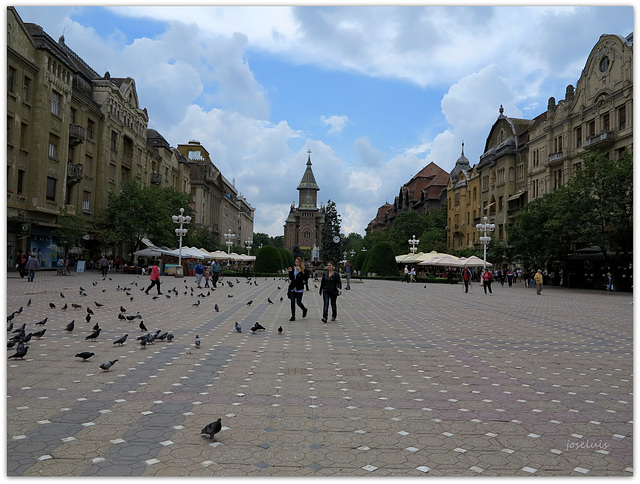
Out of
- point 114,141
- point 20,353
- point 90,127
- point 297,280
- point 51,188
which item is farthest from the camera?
point 114,141

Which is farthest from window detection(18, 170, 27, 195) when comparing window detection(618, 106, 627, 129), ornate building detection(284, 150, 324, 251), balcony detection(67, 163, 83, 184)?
ornate building detection(284, 150, 324, 251)

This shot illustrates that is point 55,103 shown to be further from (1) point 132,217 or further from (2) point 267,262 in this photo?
(2) point 267,262

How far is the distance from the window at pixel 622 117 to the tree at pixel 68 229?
133 ft

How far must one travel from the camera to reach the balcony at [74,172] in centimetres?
4266

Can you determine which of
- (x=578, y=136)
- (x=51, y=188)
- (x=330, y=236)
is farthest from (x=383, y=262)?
(x=51, y=188)

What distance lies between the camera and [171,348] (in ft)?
32.1

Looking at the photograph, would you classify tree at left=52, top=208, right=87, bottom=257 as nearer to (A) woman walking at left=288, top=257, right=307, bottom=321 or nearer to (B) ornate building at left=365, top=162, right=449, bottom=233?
(A) woman walking at left=288, top=257, right=307, bottom=321

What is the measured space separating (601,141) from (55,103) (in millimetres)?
41222

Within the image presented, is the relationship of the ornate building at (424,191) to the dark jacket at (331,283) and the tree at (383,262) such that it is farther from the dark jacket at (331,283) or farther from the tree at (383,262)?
the dark jacket at (331,283)

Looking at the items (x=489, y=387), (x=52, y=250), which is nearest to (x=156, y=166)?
(x=52, y=250)

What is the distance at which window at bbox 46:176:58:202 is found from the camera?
39.2 m

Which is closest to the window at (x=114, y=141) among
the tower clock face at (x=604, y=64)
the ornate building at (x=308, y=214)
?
the tower clock face at (x=604, y=64)

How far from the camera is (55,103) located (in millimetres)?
39719

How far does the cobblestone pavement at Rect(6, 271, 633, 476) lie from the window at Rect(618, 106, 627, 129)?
3341 centimetres
